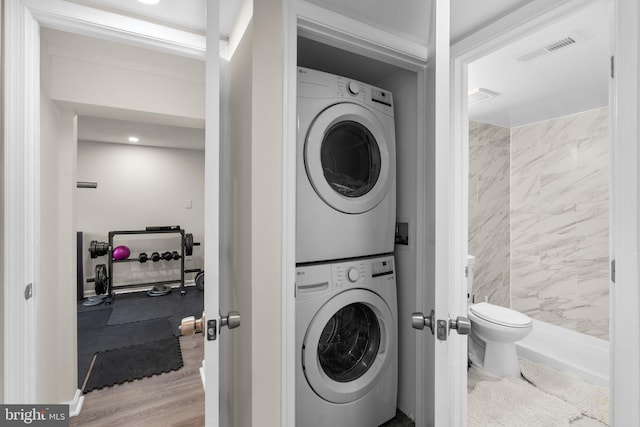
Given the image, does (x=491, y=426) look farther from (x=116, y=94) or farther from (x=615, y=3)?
(x=116, y=94)

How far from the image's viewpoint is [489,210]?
3064 millimetres

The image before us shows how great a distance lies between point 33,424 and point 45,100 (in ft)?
5.13

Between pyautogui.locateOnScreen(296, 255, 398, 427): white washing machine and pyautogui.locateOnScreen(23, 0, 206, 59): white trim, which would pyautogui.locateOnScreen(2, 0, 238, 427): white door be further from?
pyautogui.locateOnScreen(296, 255, 398, 427): white washing machine

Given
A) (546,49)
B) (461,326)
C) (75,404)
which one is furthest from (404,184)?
(75,404)

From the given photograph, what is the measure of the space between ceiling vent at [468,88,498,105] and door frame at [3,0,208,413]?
7.95 feet

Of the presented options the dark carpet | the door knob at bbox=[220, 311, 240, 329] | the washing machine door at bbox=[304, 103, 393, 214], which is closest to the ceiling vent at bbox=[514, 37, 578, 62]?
the washing machine door at bbox=[304, 103, 393, 214]

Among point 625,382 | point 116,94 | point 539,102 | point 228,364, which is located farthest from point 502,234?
point 116,94

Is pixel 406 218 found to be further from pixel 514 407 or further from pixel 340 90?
pixel 514 407

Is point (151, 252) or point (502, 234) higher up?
point (502, 234)

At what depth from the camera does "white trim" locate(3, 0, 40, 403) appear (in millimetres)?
1141

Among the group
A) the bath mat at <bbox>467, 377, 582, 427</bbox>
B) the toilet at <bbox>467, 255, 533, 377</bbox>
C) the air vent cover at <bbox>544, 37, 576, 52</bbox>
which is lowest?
the bath mat at <bbox>467, 377, 582, 427</bbox>

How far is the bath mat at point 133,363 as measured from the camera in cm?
208

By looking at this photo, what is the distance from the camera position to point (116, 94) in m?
1.75

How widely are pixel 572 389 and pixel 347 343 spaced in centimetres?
181
